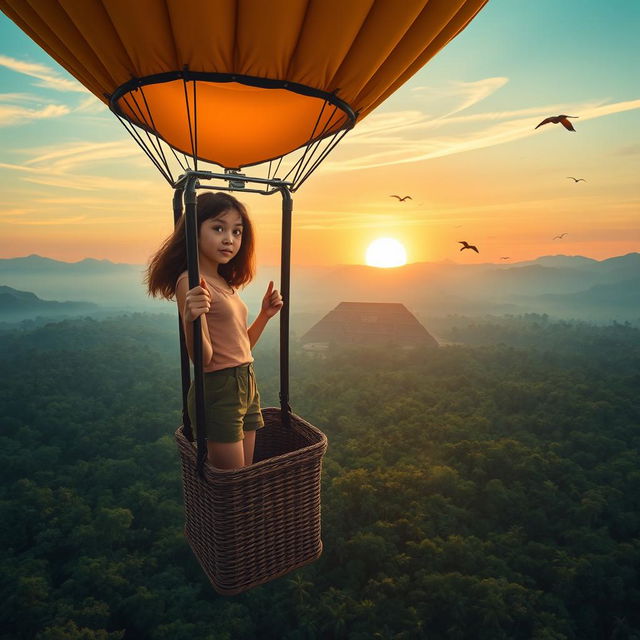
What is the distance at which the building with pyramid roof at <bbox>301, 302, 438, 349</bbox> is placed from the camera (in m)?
42.2

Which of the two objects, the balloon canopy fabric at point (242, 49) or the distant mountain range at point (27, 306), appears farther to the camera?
the distant mountain range at point (27, 306)

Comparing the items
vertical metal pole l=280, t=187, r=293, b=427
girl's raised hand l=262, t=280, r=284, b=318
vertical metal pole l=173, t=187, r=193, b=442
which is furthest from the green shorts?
girl's raised hand l=262, t=280, r=284, b=318

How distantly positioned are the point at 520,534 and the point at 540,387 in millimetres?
13970

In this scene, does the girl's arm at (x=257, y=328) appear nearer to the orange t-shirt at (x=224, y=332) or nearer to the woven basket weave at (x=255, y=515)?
the orange t-shirt at (x=224, y=332)

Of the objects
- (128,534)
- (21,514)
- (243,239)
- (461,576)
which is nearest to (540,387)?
(461,576)

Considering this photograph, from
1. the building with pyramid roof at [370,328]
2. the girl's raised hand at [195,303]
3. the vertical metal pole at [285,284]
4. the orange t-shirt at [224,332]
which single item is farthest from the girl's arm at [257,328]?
the building with pyramid roof at [370,328]

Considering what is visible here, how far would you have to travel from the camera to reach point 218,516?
175 centimetres

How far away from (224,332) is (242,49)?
104 cm

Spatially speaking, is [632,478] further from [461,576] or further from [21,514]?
[21,514]

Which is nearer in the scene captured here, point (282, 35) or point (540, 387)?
point (282, 35)

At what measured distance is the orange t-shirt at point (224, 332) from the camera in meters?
1.88

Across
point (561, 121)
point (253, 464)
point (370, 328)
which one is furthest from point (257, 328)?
point (370, 328)

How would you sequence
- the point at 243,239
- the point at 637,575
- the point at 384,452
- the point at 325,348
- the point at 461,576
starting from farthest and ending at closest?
the point at 325,348
the point at 384,452
the point at 637,575
the point at 461,576
the point at 243,239

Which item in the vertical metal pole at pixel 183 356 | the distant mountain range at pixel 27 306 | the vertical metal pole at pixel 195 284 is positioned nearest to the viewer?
the vertical metal pole at pixel 195 284
